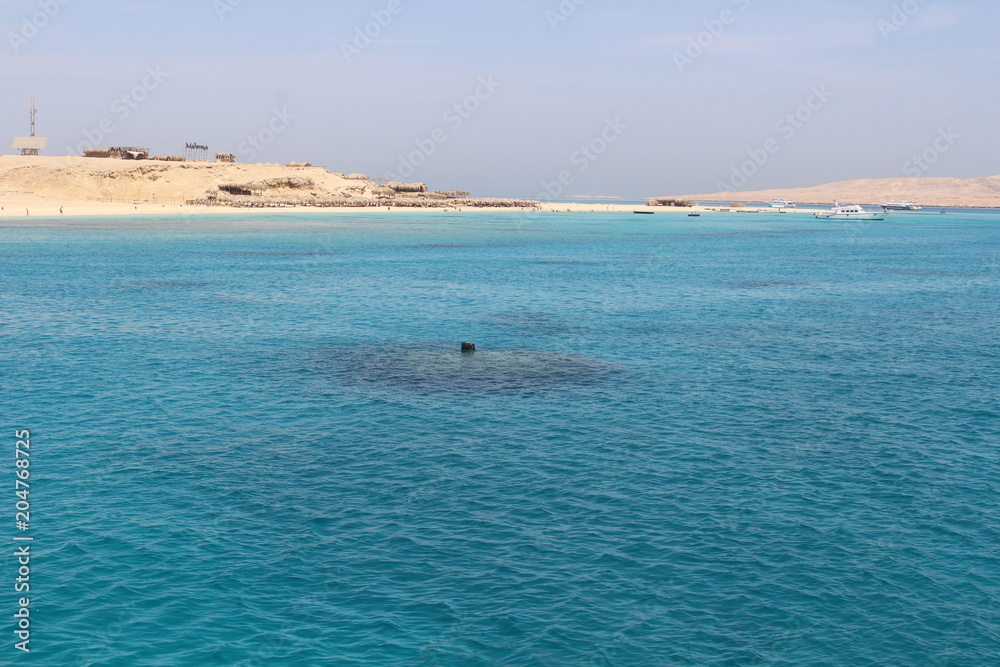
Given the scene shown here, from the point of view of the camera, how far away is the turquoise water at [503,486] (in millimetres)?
13484

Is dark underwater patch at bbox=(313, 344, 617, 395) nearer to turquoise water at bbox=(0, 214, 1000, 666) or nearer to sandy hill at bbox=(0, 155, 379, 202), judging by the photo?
turquoise water at bbox=(0, 214, 1000, 666)

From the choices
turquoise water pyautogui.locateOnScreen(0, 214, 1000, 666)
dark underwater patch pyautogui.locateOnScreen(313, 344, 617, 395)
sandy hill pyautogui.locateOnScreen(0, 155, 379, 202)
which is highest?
sandy hill pyautogui.locateOnScreen(0, 155, 379, 202)

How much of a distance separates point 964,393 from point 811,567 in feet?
55.5

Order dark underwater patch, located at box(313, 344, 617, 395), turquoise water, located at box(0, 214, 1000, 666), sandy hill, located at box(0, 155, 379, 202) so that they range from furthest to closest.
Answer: sandy hill, located at box(0, 155, 379, 202) → dark underwater patch, located at box(313, 344, 617, 395) → turquoise water, located at box(0, 214, 1000, 666)

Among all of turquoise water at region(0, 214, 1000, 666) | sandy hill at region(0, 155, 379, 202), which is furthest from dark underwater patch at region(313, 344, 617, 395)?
sandy hill at region(0, 155, 379, 202)

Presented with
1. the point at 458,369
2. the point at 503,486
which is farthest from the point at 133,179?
the point at 503,486

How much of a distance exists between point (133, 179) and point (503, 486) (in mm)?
Answer: 184619

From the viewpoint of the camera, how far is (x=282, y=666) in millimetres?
12391

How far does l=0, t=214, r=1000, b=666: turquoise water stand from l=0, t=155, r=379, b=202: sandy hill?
143m

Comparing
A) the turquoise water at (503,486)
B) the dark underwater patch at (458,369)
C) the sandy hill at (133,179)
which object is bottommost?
the turquoise water at (503,486)

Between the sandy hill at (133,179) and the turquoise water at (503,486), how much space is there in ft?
470

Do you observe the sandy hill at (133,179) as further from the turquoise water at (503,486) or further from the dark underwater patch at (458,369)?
the dark underwater patch at (458,369)

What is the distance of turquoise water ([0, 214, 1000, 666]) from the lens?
44.2ft

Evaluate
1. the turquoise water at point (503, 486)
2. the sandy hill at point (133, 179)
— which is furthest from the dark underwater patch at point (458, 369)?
→ the sandy hill at point (133, 179)
